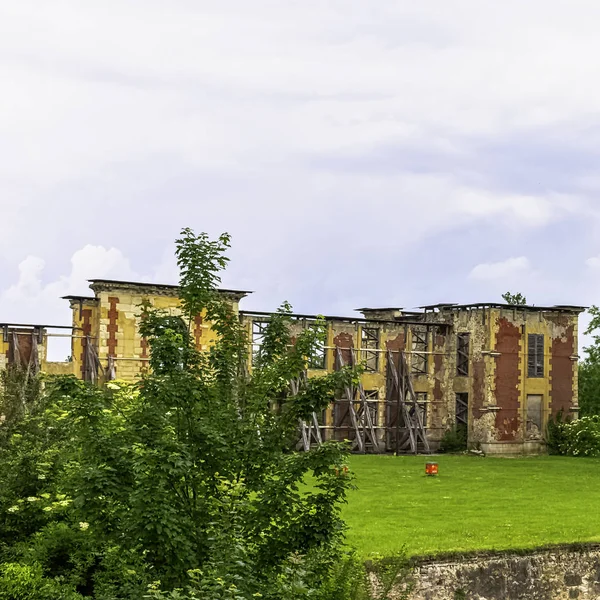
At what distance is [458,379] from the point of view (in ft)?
148

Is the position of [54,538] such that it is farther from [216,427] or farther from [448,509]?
[448,509]

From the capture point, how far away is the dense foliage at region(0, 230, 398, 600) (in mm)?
11609

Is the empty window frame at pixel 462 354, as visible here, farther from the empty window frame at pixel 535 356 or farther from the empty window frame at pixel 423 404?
the empty window frame at pixel 535 356

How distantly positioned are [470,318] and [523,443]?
6038mm

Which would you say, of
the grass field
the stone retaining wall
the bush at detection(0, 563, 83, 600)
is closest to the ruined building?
the grass field

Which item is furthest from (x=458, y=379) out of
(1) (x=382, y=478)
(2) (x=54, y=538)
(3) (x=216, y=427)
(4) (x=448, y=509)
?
(3) (x=216, y=427)

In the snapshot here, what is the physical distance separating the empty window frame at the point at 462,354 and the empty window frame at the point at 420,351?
4.85 ft

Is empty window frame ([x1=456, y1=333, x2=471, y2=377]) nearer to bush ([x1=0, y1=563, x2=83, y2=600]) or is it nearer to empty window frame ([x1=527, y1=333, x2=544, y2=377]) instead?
empty window frame ([x1=527, y1=333, x2=544, y2=377])

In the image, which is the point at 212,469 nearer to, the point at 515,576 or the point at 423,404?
the point at 515,576

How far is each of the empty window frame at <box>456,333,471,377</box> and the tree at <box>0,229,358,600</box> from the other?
3161 centimetres

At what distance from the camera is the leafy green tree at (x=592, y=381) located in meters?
51.2

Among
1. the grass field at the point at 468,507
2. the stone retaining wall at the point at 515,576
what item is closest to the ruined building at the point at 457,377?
the grass field at the point at 468,507

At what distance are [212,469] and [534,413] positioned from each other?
3474cm

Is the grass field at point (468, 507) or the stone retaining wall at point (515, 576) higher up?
the grass field at point (468, 507)
